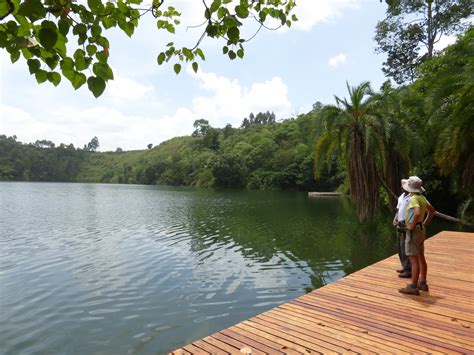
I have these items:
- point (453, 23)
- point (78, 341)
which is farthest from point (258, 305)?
point (453, 23)

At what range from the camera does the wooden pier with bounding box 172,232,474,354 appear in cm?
386

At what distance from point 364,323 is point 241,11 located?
4.07 m

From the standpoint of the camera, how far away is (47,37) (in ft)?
4.95

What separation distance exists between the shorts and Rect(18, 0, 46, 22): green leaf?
5.67 meters

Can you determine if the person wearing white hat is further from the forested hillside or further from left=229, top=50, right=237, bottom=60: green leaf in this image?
the forested hillside

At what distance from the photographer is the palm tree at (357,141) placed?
15266mm

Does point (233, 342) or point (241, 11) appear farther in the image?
point (233, 342)

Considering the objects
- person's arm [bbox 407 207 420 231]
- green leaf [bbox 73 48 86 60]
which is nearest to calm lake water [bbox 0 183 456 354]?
person's arm [bbox 407 207 420 231]

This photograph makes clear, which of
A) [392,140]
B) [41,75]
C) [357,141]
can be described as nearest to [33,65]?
[41,75]

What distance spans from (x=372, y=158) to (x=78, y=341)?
13.1m

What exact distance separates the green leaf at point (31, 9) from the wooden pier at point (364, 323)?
11.4 ft

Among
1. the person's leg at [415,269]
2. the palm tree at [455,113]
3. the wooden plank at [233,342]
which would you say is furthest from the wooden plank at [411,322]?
the palm tree at [455,113]

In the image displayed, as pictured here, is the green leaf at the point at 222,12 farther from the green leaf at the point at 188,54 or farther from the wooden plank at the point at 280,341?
the wooden plank at the point at 280,341

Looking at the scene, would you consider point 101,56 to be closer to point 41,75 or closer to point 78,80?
point 78,80
